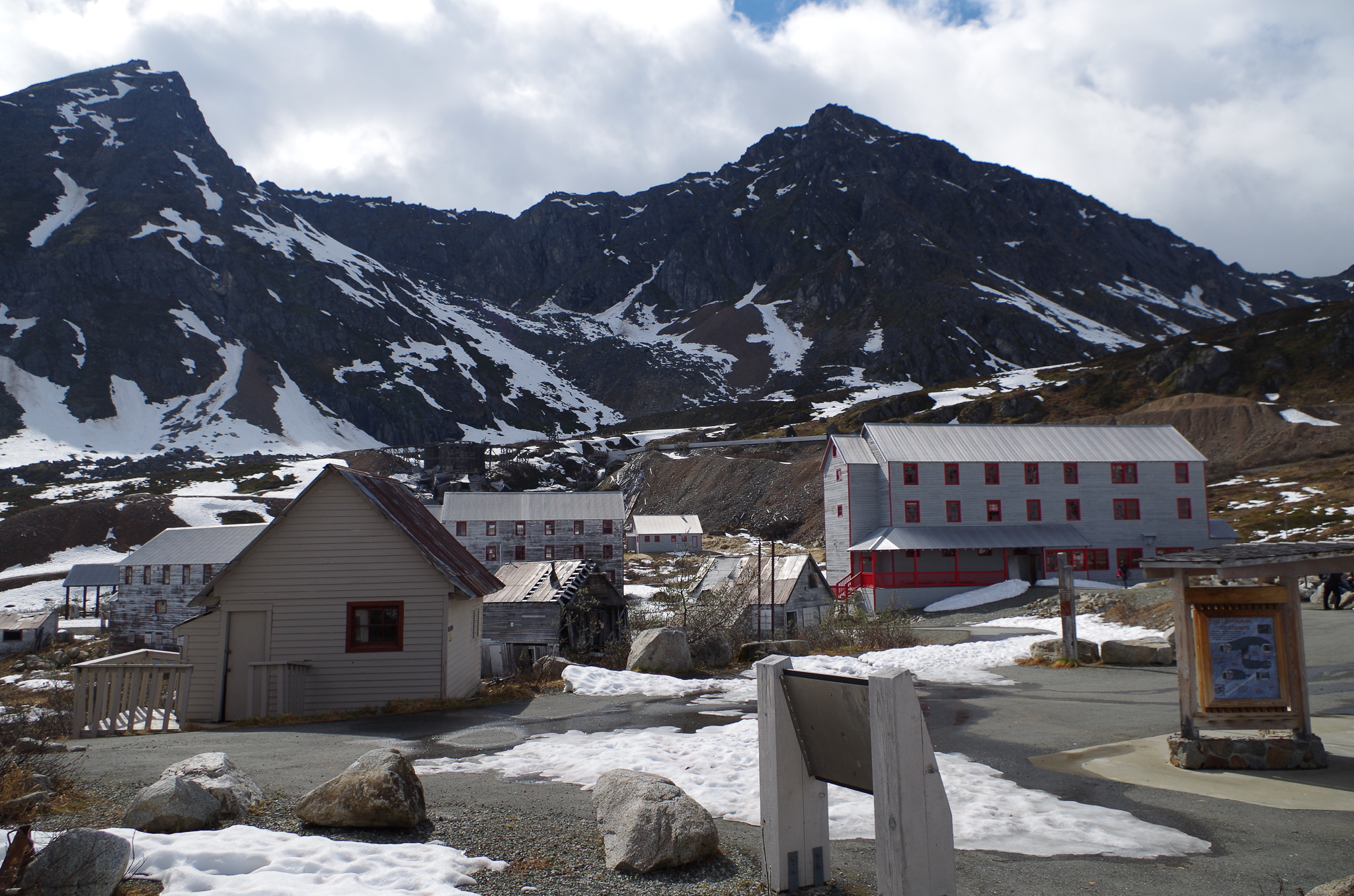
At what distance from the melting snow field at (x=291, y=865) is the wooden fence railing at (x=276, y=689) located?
37.0 feet

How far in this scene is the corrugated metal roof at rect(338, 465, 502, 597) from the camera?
18.2 meters

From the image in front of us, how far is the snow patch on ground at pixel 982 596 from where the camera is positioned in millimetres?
42094

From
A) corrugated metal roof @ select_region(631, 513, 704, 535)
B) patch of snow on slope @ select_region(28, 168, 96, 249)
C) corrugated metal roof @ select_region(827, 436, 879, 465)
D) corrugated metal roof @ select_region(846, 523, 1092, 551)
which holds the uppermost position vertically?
patch of snow on slope @ select_region(28, 168, 96, 249)

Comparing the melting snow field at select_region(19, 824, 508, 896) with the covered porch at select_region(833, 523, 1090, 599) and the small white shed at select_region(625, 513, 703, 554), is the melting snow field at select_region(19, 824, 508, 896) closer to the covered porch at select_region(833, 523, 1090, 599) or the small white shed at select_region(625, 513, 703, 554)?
the covered porch at select_region(833, 523, 1090, 599)

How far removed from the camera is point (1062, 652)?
65.8 feet

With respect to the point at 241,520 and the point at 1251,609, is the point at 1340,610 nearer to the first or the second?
the point at 1251,609

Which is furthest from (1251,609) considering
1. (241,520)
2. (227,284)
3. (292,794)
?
(227,284)

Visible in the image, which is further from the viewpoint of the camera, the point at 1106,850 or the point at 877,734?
the point at 1106,850

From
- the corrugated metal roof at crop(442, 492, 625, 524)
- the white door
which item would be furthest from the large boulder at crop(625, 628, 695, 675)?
the corrugated metal roof at crop(442, 492, 625, 524)

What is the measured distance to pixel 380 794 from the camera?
700 centimetres

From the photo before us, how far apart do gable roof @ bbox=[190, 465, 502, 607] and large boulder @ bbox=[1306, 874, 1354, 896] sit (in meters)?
15.5

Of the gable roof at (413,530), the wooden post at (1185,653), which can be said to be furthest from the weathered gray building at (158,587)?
the wooden post at (1185,653)

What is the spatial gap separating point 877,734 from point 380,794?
4.49 meters

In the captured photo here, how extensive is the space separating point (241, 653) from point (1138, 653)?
20555 mm
